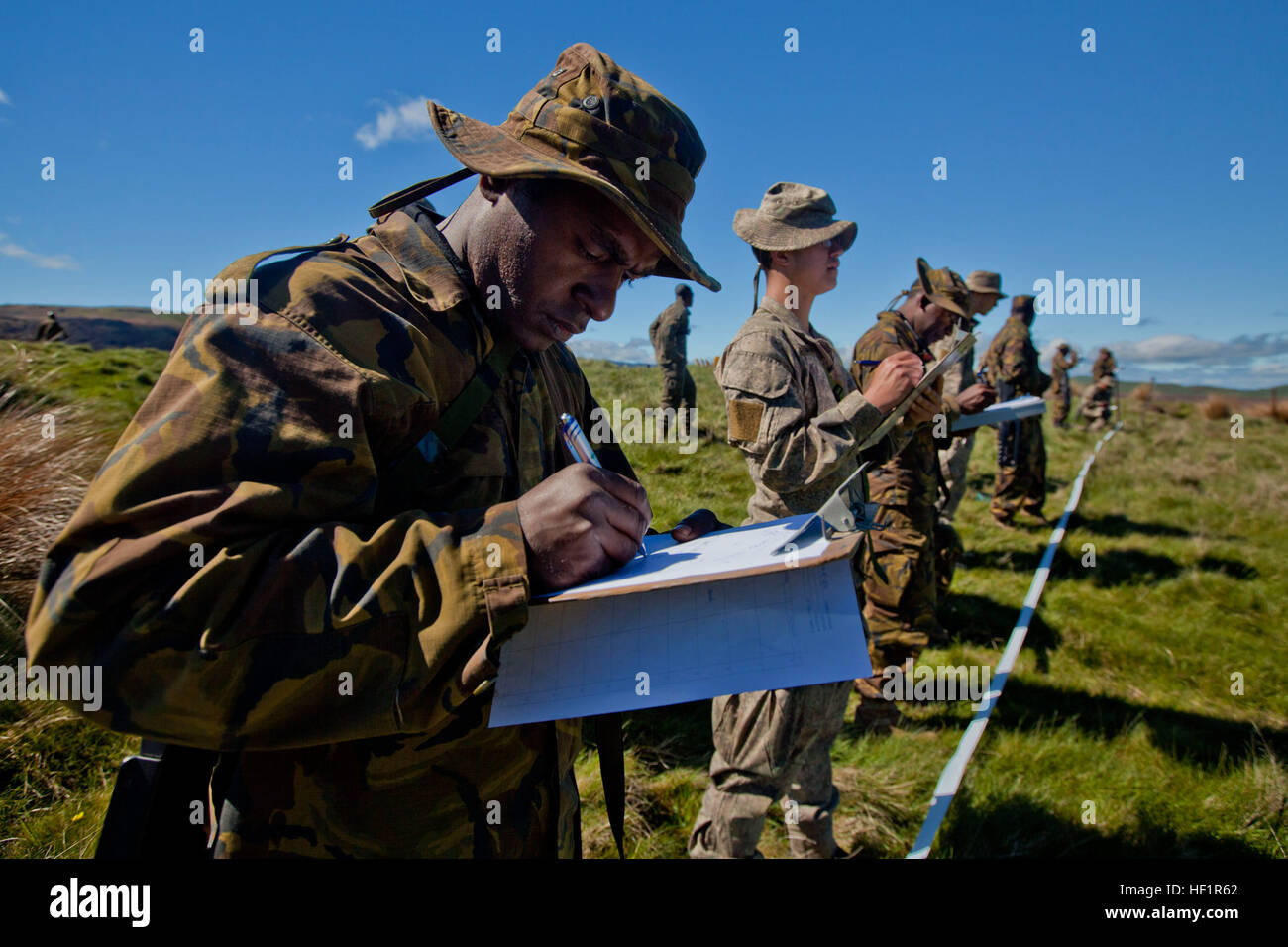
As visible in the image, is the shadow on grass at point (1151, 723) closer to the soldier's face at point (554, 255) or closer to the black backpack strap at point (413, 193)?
the soldier's face at point (554, 255)

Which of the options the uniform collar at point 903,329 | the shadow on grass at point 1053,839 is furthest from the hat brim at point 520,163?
the uniform collar at point 903,329

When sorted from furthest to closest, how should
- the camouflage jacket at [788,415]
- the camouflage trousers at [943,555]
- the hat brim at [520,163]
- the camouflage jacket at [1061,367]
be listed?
the camouflage jacket at [1061,367] → the camouflage trousers at [943,555] → the camouflage jacket at [788,415] → the hat brim at [520,163]

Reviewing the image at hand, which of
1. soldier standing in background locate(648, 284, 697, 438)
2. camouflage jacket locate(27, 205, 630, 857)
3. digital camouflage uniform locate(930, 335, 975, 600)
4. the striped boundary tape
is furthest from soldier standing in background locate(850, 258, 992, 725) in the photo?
soldier standing in background locate(648, 284, 697, 438)

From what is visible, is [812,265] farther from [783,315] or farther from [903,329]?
[903,329]

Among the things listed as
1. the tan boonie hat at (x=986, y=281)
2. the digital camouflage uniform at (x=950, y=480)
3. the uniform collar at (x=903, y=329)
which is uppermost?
the tan boonie hat at (x=986, y=281)

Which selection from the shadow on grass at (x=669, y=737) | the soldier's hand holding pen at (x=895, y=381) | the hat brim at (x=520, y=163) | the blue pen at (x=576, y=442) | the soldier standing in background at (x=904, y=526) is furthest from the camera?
the soldier standing in background at (x=904, y=526)

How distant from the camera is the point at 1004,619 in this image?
19.4ft

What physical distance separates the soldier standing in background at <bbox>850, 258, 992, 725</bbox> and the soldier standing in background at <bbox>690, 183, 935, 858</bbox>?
1439mm

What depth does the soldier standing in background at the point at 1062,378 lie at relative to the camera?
48.8 feet

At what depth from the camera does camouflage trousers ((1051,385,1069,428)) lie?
16609 millimetres

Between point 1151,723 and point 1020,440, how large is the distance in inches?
188

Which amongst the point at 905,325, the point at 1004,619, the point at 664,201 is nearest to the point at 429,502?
the point at 664,201

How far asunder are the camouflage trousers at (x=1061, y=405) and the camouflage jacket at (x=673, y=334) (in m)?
10.5

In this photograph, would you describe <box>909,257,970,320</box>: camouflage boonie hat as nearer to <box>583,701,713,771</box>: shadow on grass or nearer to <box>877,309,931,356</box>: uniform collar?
<box>877,309,931,356</box>: uniform collar
